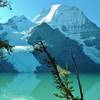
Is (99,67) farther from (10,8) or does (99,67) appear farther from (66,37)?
(10,8)

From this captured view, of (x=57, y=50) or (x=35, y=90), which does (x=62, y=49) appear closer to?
(x=57, y=50)

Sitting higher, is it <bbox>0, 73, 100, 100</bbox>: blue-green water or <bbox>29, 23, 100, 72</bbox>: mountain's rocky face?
<bbox>0, 73, 100, 100</bbox>: blue-green water

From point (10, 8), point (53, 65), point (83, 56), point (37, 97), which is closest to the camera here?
point (53, 65)

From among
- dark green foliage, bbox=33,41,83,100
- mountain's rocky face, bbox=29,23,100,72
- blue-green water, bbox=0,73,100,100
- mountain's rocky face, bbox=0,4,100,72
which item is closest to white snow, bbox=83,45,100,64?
mountain's rocky face, bbox=0,4,100,72

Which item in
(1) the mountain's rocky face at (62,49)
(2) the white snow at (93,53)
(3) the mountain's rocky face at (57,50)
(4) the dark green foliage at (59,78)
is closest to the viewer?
(4) the dark green foliage at (59,78)

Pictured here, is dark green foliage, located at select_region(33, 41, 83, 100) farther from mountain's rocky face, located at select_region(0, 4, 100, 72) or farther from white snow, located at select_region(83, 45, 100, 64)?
white snow, located at select_region(83, 45, 100, 64)

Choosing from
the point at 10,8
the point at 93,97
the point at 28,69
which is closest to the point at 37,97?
the point at 93,97

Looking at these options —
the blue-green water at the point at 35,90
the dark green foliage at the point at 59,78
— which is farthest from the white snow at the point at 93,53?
the dark green foliage at the point at 59,78

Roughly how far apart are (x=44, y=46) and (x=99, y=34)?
7387 inches

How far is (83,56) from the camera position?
552 ft

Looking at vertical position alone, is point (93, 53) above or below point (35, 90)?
below

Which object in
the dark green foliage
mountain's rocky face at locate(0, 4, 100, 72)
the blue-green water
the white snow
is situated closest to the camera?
the dark green foliage

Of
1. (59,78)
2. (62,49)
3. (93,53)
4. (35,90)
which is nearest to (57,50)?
(62,49)

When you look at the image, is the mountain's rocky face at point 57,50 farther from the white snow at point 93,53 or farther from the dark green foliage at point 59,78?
the dark green foliage at point 59,78
